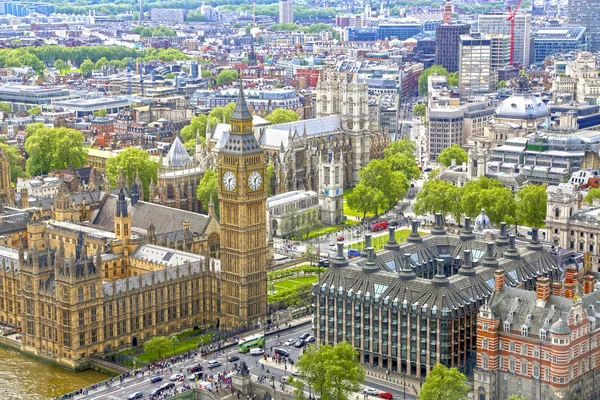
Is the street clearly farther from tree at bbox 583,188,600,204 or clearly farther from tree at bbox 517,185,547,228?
tree at bbox 583,188,600,204

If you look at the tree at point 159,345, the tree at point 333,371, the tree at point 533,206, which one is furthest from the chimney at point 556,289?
the tree at point 533,206

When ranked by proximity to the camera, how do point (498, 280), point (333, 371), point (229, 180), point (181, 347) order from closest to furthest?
point (333, 371), point (498, 280), point (181, 347), point (229, 180)

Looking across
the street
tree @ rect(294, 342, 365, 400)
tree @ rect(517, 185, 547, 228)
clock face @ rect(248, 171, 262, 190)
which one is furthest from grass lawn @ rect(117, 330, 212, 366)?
tree @ rect(517, 185, 547, 228)

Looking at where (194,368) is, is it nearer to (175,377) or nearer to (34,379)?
(175,377)

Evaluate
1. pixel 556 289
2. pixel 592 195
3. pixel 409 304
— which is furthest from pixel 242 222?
pixel 592 195

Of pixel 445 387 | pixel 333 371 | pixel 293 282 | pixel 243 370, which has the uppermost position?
pixel 445 387

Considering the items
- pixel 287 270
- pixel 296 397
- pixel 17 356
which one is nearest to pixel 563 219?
pixel 287 270

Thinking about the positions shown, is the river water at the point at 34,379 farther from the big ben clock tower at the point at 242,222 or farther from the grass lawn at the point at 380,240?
the grass lawn at the point at 380,240
